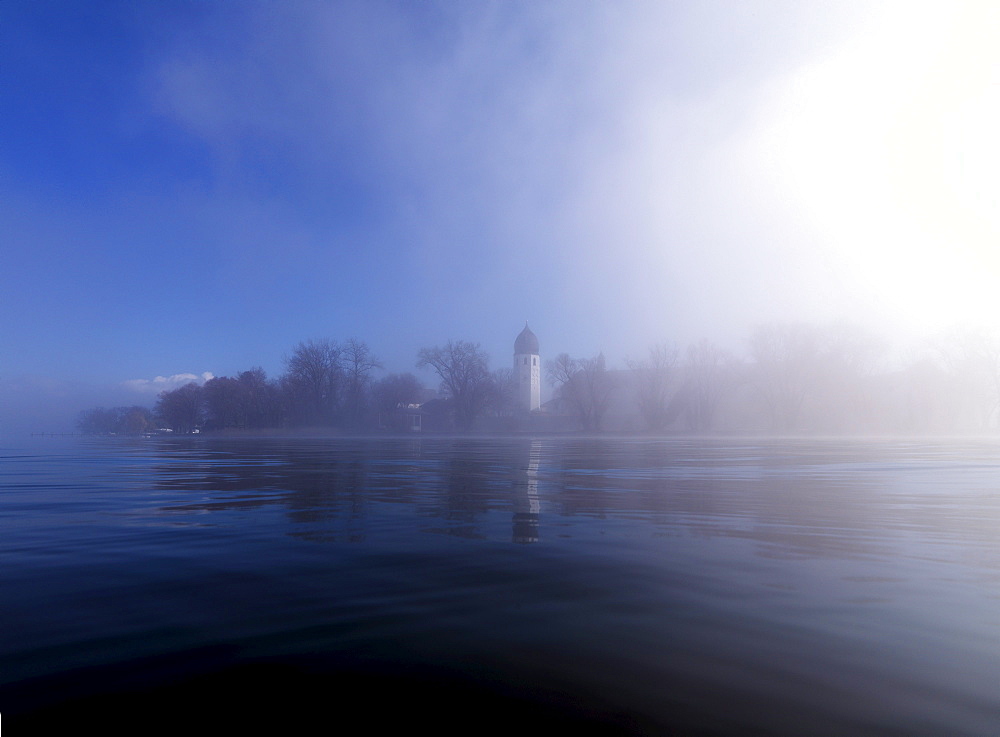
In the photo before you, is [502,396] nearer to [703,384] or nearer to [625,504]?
[703,384]

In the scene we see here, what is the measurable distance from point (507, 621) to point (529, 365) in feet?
410

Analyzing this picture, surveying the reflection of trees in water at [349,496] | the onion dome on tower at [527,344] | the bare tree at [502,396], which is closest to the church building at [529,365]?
the onion dome on tower at [527,344]

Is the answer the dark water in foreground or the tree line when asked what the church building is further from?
the dark water in foreground

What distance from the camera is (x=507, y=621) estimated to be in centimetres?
296

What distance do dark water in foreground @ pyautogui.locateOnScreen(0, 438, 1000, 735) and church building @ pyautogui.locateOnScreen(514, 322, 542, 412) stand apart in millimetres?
119030

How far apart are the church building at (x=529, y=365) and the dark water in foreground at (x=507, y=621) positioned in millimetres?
119030

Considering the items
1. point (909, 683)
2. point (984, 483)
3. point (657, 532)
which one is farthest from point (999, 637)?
point (984, 483)

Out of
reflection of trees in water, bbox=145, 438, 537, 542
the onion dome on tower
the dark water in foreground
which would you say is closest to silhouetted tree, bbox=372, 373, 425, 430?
the onion dome on tower

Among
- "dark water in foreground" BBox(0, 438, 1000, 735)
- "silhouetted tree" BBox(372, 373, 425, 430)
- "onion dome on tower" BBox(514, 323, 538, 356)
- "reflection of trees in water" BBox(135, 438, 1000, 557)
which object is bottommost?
"reflection of trees in water" BBox(135, 438, 1000, 557)

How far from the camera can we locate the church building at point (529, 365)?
126312mm

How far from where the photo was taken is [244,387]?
89.8m

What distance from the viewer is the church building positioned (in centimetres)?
12631

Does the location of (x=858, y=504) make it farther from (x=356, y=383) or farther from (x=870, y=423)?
(x=356, y=383)

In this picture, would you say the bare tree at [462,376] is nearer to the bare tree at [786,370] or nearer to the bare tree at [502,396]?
the bare tree at [502,396]
